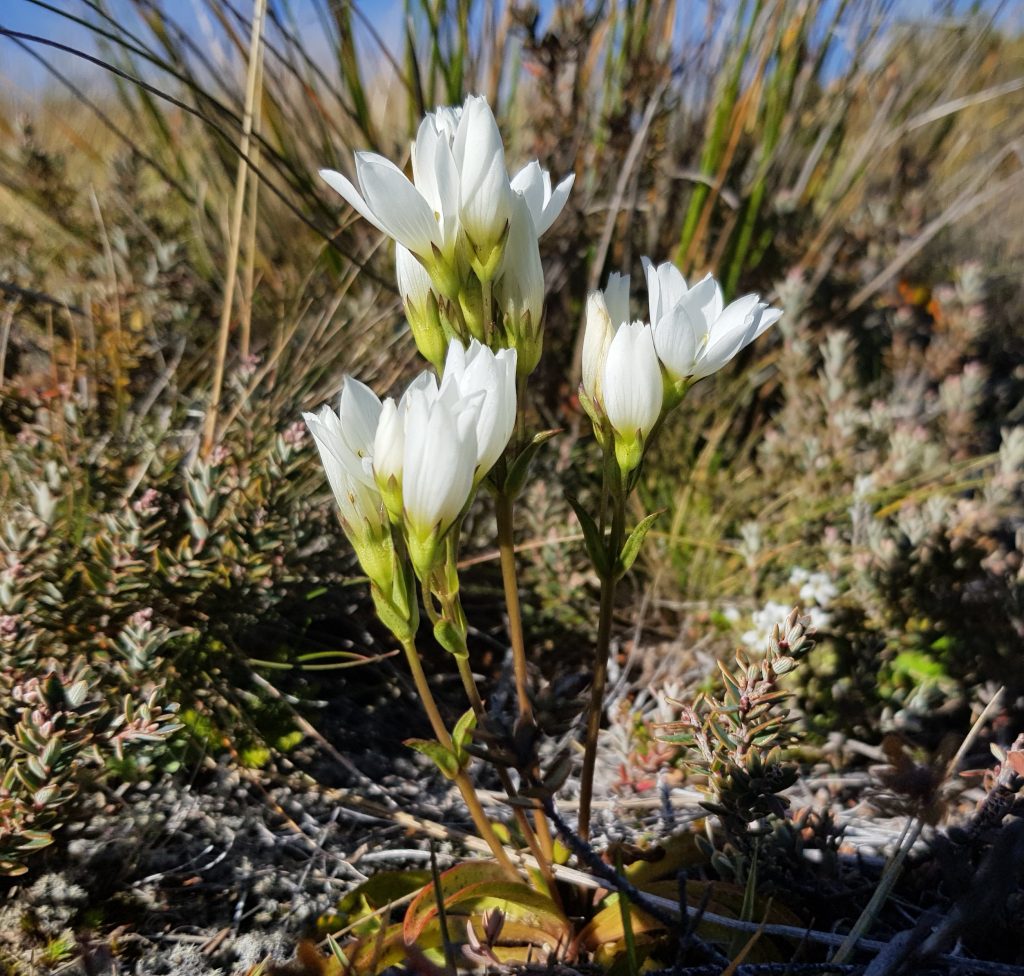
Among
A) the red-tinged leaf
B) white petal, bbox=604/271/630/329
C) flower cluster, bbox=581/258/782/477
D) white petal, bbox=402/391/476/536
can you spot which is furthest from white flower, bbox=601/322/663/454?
the red-tinged leaf

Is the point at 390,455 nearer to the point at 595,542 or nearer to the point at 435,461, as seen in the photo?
the point at 435,461

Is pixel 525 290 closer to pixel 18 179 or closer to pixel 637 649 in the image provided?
pixel 637 649

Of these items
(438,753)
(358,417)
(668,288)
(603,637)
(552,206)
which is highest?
(552,206)

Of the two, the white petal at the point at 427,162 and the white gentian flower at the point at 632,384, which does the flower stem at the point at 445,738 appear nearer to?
the white gentian flower at the point at 632,384

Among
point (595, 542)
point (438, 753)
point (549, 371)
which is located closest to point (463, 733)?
point (438, 753)

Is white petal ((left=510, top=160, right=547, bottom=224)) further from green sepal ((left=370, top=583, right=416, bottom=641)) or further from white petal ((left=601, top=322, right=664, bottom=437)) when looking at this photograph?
green sepal ((left=370, top=583, right=416, bottom=641))

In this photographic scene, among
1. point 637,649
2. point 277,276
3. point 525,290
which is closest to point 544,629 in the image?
point 637,649
